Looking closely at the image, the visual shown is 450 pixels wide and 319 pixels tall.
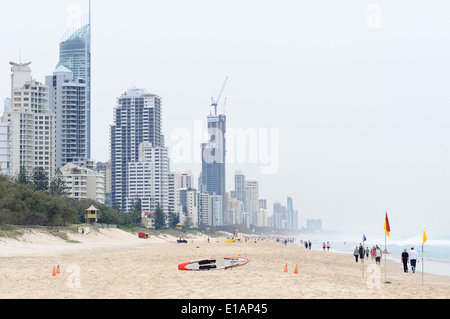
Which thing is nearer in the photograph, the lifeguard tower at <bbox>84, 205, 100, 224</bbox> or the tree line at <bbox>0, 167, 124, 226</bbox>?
the tree line at <bbox>0, 167, 124, 226</bbox>

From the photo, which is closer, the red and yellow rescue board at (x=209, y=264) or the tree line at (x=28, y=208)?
the red and yellow rescue board at (x=209, y=264)

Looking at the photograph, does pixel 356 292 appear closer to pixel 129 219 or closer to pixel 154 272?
pixel 154 272

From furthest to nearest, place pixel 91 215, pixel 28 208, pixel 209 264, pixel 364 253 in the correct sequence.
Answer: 1. pixel 91 215
2. pixel 28 208
3. pixel 364 253
4. pixel 209 264

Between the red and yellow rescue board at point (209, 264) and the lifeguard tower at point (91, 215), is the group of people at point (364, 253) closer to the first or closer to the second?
the red and yellow rescue board at point (209, 264)

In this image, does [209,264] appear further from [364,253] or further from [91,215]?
[91,215]

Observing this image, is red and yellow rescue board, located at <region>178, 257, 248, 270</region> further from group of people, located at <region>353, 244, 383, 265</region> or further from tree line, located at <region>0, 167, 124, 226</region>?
tree line, located at <region>0, 167, 124, 226</region>

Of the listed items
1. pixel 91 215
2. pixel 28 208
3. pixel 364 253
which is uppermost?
pixel 28 208

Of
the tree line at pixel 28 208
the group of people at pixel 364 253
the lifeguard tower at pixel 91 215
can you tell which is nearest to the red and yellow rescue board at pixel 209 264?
the group of people at pixel 364 253

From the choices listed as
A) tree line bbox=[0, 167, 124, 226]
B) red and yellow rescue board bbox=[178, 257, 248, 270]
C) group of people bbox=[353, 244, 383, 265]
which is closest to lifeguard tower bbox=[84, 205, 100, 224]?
tree line bbox=[0, 167, 124, 226]

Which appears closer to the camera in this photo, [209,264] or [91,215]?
[209,264]

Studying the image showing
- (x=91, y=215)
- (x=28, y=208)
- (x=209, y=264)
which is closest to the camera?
(x=209, y=264)

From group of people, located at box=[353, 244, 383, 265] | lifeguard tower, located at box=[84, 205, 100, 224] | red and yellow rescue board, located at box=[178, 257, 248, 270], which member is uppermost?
red and yellow rescue board, located at box=[178, 257, 248, 270]

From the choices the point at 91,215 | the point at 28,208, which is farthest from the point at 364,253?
the point at 91,215
